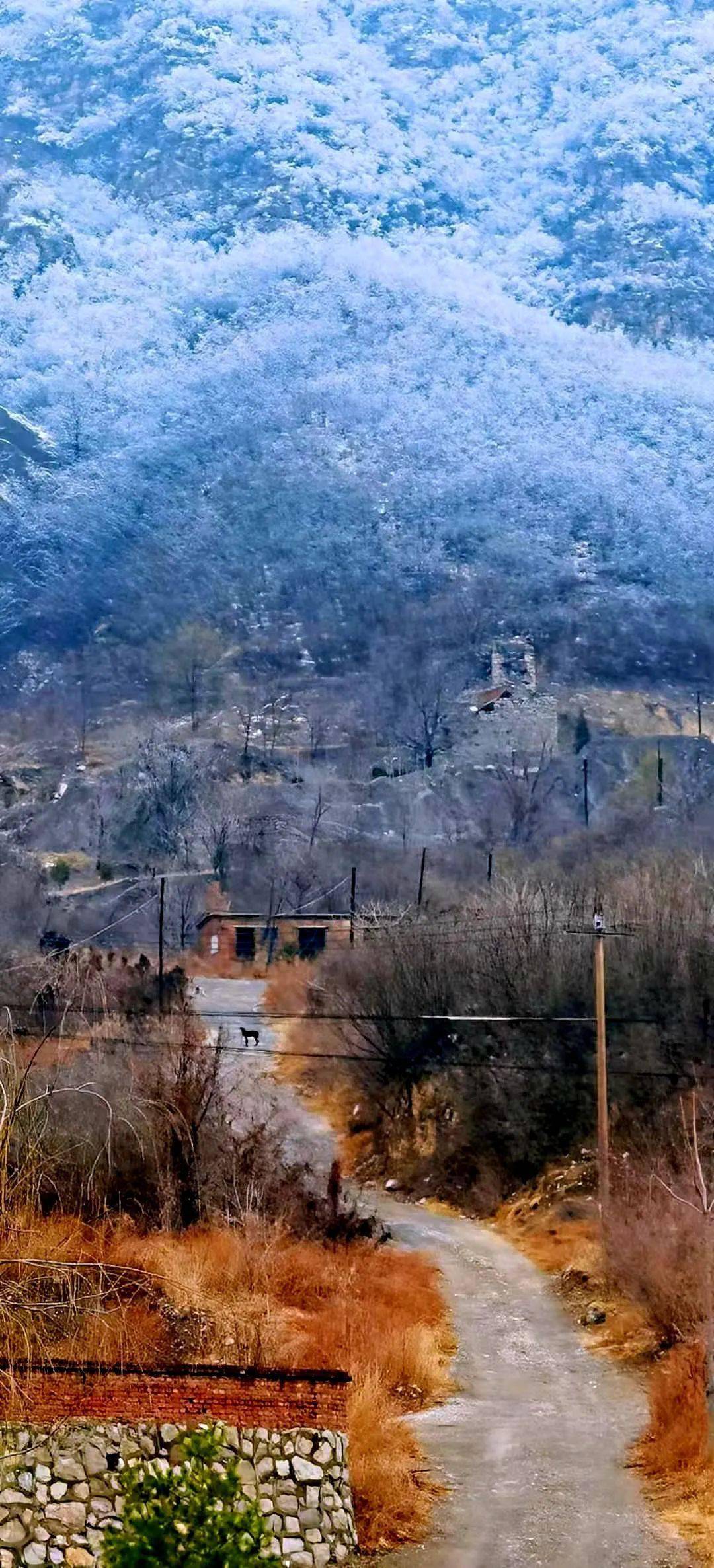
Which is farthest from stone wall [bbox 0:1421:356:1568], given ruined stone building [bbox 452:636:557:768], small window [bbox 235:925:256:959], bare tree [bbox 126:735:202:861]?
ruined stone building [bbox 452:636:557:768]

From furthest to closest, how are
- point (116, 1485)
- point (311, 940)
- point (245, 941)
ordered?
point (245, 941)
point (311, 940)
point (116, 1485)

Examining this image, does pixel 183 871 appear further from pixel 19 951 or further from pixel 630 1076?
pixel 630 1076

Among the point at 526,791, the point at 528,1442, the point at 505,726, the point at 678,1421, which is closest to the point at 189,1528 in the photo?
the point at 678,1421

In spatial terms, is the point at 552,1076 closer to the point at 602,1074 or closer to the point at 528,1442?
the point at 602,1074

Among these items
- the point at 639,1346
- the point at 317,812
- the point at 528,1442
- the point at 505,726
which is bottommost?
the point at 505,726

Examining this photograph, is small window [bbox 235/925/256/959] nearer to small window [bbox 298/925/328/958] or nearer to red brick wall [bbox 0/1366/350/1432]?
small window [bbox 298/925/328/958]

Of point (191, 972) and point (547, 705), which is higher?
point (191, 972)

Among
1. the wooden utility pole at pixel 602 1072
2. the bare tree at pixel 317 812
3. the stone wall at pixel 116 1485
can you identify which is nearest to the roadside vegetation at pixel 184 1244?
the stone wall at pixel 116 1485

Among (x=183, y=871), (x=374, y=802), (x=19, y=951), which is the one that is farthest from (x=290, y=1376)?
(x=374, y=802)
